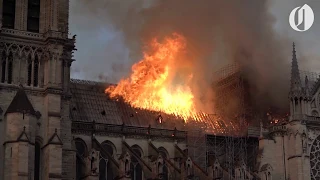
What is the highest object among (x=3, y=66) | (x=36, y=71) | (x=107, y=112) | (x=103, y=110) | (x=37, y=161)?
(x=3, y=66)

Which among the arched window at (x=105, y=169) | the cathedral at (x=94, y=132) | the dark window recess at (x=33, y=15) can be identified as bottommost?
the arched window at (x=105, y=169)

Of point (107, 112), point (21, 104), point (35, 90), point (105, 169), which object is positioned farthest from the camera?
point (107, 112)

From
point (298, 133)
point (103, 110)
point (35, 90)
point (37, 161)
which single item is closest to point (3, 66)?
point (35, 90)

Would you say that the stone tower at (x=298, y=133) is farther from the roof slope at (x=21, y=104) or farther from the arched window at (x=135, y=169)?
the roof slope at (x=21, y=104)

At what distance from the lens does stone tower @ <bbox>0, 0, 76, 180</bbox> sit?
57894mm

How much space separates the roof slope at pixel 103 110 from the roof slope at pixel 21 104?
11.6 meters

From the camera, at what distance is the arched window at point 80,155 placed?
6444cm

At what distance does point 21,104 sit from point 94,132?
12119 millimetres

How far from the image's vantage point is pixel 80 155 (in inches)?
2594

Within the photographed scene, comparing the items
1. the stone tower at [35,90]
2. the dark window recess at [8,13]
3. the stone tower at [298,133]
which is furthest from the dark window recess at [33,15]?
the stone tower at [298,133]

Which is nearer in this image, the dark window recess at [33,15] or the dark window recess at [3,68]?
the dark window recess at [3,68]

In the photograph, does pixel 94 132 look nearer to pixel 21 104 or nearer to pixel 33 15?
pixel 21 104

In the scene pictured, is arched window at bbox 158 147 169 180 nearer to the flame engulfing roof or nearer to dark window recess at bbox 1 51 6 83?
the flame engulfing roof

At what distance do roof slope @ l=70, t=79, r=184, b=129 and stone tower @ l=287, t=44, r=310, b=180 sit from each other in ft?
37.3
